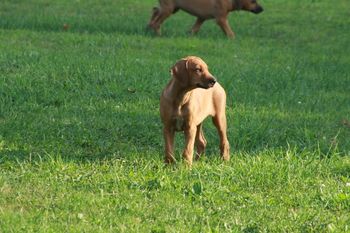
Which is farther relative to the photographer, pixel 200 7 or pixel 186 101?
pixel 200 7

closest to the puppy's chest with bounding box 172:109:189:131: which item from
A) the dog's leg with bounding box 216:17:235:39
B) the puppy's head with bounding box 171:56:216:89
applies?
the puppy's head with bounding box 171:56:216:89

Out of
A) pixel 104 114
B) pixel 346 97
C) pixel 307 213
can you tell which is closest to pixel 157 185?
pixel 307 213

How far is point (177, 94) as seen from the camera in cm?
624

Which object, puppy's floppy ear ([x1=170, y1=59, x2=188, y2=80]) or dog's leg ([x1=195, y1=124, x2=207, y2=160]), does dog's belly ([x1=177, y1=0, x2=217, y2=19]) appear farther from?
puppy's floppy ear ([x1=170, y1=59, x2=188, y2=80])

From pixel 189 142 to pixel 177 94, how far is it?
1.24 feet

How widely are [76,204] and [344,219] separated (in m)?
1.70

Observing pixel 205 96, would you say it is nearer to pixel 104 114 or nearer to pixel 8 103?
pixel 104 114

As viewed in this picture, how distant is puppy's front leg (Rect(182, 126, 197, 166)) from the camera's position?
20.7 feet

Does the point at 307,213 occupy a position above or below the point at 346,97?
above

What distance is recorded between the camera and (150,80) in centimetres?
954

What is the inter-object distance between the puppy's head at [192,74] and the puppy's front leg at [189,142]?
34 centimetres

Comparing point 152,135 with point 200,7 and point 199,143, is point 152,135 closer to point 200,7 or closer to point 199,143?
point 199,143

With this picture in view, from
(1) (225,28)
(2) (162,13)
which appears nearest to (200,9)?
(1) (225,28)

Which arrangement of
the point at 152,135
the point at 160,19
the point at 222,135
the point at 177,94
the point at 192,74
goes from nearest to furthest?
1. the point at 192,74
2. the point at 177,94
3. the point at 222,135
4. the point at 152,135
5. the point at 160,19
